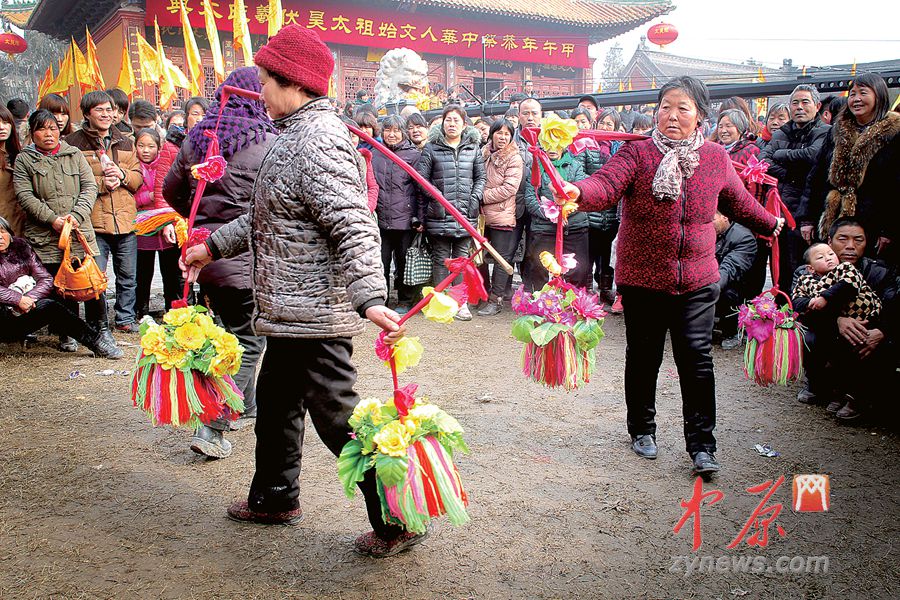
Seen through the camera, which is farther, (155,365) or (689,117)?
(689,117)

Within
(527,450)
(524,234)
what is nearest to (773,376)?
(527,450)

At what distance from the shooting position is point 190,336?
2852mm

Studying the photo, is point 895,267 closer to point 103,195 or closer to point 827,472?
point 827,472

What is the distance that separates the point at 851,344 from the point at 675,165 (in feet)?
6.22

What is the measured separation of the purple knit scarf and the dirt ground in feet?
5.16

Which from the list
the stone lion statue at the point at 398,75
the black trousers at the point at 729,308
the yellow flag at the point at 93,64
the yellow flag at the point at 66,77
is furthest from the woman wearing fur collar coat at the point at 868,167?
the yellow flag at the point at 66,77

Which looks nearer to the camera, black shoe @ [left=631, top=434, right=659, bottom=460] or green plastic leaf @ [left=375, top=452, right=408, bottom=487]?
green plastic leaf @ [left=375, top=452, right=408, bottom=487]

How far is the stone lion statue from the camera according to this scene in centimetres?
1453

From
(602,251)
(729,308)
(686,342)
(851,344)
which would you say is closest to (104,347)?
(686,342)

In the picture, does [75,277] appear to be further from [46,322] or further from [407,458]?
[407,458]

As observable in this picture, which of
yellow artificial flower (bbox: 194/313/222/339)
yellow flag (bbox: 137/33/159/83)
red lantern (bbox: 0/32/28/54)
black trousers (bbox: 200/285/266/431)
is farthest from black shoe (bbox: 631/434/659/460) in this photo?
red lantern (bbox: 0/32/28/54)

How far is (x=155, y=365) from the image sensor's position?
2.86 meters

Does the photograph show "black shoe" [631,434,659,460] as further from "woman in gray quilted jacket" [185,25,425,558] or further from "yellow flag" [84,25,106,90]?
"yellow flag" [84,25,106,90]

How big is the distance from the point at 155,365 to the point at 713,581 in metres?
2.34
